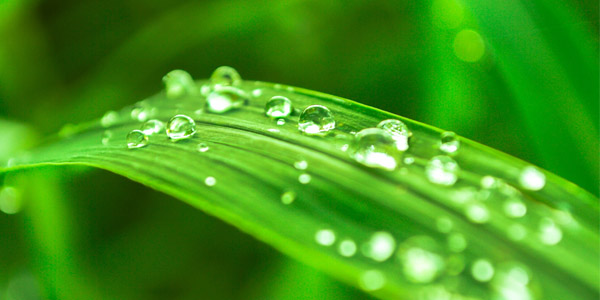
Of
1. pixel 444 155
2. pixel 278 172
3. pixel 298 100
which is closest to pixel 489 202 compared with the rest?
pixel 444 155

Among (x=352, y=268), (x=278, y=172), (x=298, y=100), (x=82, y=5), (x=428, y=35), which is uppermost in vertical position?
(x=82, y=5)

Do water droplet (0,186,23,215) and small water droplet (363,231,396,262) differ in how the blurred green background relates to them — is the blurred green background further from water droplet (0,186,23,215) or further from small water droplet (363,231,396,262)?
small water droplet (363,231,396,262)

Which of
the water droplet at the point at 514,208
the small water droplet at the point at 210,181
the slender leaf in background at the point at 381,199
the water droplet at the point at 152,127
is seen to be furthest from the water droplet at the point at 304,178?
the water droplet at the point at 152,127

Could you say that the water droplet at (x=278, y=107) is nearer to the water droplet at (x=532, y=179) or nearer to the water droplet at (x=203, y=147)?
the water droplet at (x=203, y=147)

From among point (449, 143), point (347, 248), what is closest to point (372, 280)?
point (347, 248)

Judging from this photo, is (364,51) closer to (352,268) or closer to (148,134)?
(148,134)

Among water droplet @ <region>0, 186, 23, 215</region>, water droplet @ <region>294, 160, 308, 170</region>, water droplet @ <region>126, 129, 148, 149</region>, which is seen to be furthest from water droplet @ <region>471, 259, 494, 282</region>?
water droplet @ <region>0, 186, 23, 215</region>

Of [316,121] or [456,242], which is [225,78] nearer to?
[316,121]
